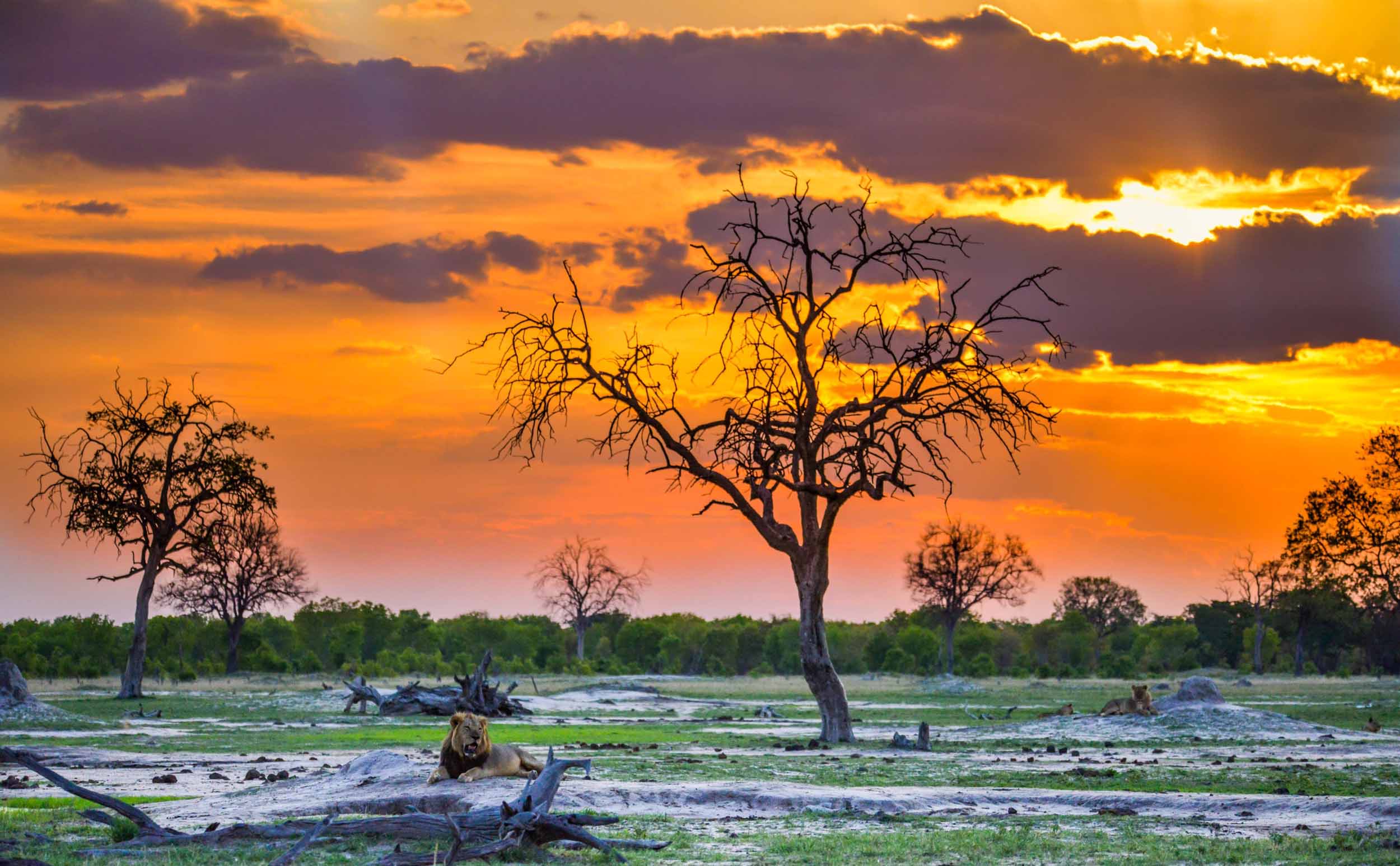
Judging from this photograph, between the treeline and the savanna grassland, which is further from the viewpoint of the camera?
the treeline

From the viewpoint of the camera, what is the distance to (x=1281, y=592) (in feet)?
324

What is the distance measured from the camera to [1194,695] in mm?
35250

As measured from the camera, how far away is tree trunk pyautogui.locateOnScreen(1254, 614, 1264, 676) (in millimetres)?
95812

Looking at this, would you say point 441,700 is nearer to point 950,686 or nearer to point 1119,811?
point 1119,811

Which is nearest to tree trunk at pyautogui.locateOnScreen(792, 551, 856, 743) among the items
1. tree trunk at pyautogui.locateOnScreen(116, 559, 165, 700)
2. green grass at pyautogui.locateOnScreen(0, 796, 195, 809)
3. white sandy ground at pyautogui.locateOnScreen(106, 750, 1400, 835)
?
white sandy ground at pyautogui.locateOnScreen(106, 750, 1400, 835)

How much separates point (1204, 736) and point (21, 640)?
7077 centimetres

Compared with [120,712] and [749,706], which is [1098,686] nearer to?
[749,706]

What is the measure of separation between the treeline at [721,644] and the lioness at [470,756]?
213 ft

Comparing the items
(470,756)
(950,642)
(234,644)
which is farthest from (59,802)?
(950,642)

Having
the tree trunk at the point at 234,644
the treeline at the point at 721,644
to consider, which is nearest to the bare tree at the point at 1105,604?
the treeline at the point at 721,644

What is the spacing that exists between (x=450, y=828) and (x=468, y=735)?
3.99m

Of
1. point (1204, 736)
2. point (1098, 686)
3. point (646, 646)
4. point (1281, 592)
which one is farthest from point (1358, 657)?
point (1204, 736)

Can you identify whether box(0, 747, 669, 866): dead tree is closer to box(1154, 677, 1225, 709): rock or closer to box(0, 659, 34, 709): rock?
box(0, 659, 34, 709): rock

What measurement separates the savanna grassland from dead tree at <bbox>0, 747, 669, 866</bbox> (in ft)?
0.62
